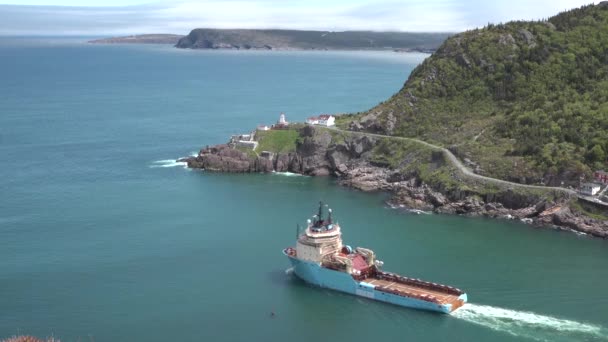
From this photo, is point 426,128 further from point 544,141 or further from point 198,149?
point 198,149

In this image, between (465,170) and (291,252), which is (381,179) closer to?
(465,170)

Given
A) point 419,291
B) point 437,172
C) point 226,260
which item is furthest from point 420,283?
point 437,172

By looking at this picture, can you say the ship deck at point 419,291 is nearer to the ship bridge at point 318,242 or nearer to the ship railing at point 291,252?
the ship bridge at point 318,242

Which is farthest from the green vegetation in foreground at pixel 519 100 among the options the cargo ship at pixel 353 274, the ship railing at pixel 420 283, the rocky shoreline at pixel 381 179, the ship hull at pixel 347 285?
the ship hull at pixel 347 285

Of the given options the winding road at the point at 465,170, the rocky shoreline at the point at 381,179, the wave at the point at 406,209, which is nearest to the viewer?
the rocky shoreline at the point at 381,179

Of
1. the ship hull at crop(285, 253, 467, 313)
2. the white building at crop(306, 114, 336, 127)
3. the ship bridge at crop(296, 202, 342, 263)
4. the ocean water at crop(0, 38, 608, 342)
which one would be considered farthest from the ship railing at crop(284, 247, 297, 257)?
the white building at crop(306, 114, 336, 127)
